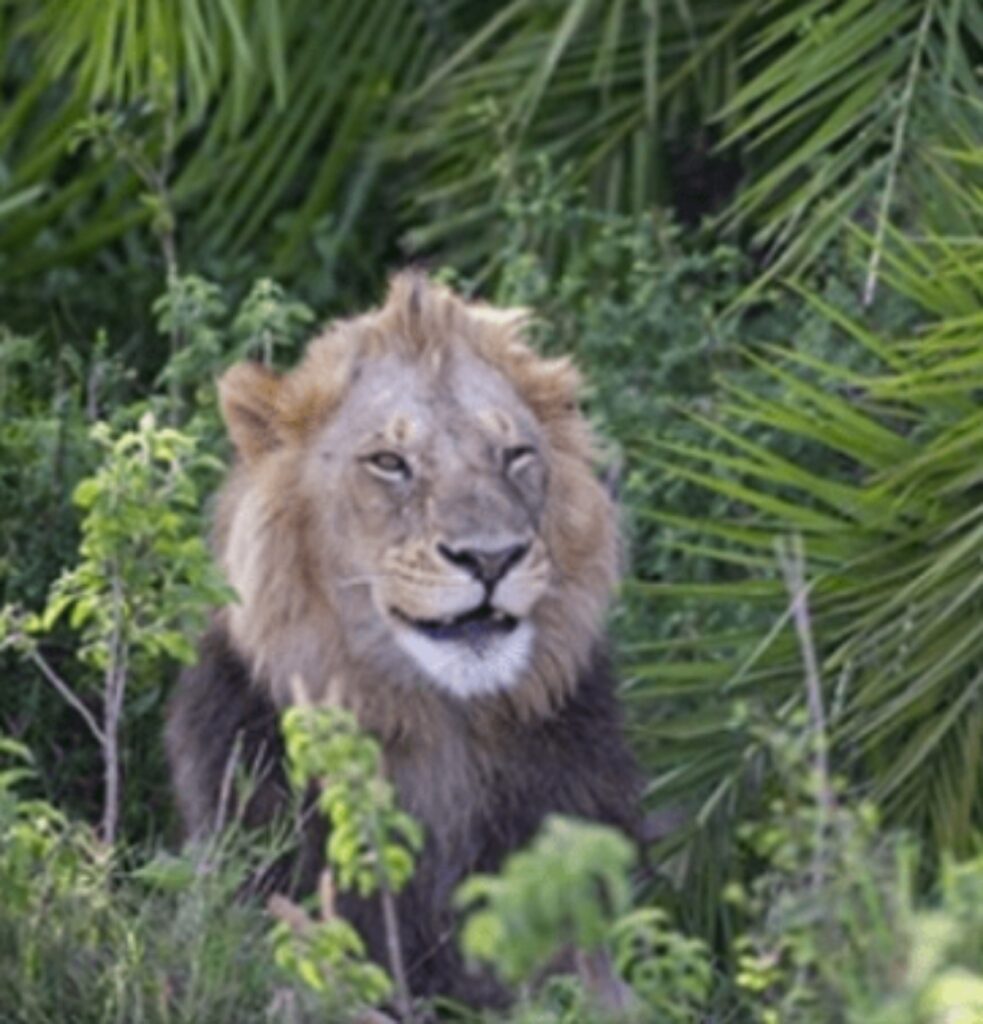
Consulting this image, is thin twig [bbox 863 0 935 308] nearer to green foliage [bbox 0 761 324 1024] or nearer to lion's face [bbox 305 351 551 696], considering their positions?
lion's face [bbox 305 351 551 696]

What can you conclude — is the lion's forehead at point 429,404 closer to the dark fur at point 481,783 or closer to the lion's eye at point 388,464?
the lion's eye at point 388,464

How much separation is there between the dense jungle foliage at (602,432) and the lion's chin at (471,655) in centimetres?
28

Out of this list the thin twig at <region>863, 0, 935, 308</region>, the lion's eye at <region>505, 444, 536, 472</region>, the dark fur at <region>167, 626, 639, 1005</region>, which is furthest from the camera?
the thin twig at <region>863, 0, 935, 308</region>

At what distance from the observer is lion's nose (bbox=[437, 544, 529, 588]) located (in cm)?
663

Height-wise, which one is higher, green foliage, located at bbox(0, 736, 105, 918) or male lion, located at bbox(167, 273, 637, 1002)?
male lion, located at bbox(167, 273, 637, 1002)

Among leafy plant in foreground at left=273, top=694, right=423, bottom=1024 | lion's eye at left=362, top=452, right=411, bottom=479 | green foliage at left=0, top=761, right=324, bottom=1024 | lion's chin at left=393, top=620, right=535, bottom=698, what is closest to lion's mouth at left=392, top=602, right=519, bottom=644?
lion's chin at left=393, top=620, right=535, bottom=698

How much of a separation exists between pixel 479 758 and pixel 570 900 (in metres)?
2.38

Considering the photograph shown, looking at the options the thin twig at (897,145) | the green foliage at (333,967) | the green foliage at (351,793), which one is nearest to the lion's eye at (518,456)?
the thin twig at (897,145)

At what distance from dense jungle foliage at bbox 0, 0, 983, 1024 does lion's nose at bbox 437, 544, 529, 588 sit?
1.14 ft

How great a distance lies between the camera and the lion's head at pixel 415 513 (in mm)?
→ 6715

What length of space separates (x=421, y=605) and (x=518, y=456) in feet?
0.97

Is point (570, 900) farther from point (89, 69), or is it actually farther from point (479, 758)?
point (89, 69)

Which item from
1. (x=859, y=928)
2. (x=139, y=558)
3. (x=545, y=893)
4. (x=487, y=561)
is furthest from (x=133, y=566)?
(x=545, y=893)

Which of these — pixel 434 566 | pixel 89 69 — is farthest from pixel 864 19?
pixel 434 566
